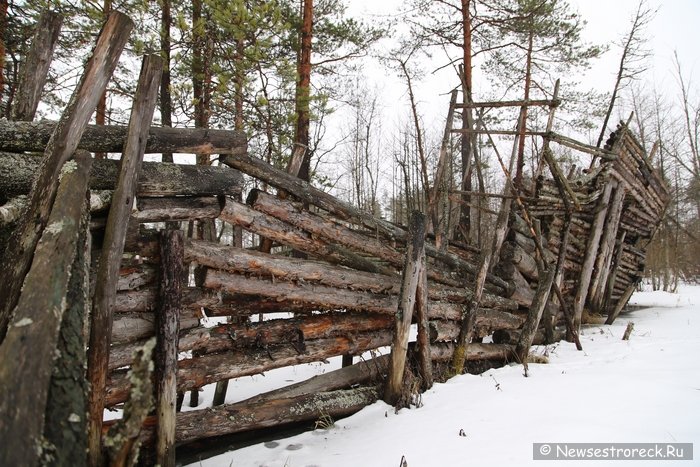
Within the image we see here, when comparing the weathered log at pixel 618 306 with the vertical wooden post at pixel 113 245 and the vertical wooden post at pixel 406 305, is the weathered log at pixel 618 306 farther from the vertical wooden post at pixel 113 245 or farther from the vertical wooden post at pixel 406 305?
the vertical wooden post at pixel 113 245

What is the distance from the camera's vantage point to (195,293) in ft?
10.0

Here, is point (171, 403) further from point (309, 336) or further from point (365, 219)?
point (365, 219)

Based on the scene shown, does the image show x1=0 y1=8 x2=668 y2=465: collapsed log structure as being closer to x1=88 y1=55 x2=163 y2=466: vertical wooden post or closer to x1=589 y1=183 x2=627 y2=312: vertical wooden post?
x1=88 y1=55 x2=163 y2=466: vertical wooden post

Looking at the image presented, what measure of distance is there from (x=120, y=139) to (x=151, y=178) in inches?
12.1

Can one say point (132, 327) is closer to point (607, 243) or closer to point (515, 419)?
point (515, 419)

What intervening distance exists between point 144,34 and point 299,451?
8441mm

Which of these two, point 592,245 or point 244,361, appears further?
A: point 592,245

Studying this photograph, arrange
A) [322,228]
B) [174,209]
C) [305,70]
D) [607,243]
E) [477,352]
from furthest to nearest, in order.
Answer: [305,70] → [607,243] → [477,352] → [322,228] → [174,209]

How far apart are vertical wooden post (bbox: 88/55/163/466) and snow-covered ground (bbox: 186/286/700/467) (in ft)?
3.68

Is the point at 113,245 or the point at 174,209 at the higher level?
the point at 174,209

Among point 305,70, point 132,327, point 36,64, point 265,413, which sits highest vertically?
point 305,70

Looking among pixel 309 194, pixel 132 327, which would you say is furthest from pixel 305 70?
pixel 132 327

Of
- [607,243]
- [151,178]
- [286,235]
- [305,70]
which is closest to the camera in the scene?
[151,178]

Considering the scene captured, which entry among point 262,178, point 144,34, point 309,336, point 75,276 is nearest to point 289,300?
point 309,336
